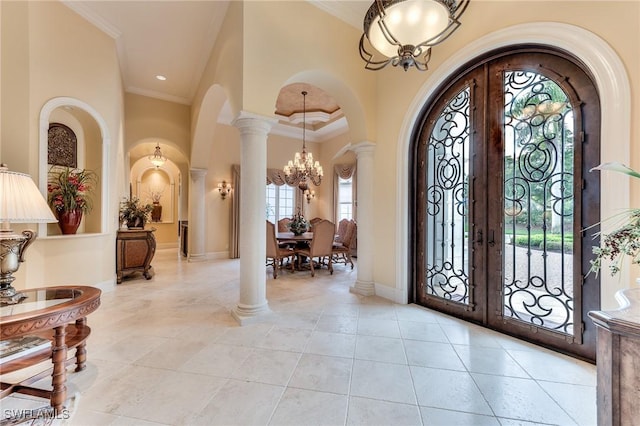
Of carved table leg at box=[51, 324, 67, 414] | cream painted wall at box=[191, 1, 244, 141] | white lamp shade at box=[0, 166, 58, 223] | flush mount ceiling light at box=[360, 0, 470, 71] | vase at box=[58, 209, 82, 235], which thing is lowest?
carved table leg at box=[51, 324, 67, 414]

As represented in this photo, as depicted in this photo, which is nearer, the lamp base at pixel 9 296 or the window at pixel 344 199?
the lamp base at pixel 9 296

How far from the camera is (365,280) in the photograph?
4.04 metres

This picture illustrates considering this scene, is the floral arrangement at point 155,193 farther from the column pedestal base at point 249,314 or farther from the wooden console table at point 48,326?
the wooden console table at point 48,326

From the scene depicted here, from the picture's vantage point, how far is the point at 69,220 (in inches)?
143

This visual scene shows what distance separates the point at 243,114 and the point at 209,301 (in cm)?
255

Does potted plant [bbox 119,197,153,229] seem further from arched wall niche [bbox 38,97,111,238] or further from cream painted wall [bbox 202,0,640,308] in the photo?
cream painted wall [bbox 202,0,640,308]

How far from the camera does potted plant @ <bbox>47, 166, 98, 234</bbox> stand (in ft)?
11.6

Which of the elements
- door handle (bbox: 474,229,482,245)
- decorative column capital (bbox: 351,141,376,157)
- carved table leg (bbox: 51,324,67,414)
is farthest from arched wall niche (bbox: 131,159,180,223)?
door handle (bbox: 474,229,482,245)

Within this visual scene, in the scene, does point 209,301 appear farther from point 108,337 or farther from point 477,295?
point 477,295

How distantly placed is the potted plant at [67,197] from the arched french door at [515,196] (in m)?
4.68

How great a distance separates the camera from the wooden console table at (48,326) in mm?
1462

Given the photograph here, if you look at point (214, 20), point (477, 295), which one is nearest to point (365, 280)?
point (477, 295)

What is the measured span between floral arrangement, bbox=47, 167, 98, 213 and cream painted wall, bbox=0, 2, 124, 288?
35cm

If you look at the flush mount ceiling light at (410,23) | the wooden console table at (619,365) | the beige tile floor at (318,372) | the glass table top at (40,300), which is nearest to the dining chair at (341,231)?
the beige tile floor at (318,372)
